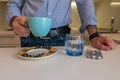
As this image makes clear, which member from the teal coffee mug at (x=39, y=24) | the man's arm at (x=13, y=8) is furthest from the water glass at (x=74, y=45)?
the man's arm at (x=13, y=8)

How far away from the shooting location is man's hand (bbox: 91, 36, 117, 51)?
2.71 feet

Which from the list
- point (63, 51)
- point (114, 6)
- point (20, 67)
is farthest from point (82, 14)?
point (114, 6)

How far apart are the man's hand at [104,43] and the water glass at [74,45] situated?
12cm

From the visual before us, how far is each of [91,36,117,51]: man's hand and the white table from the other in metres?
0.09

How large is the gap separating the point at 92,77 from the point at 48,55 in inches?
9.3

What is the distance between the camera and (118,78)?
0.51 metres

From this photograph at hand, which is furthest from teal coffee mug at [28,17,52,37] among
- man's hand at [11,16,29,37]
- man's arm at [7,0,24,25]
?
man's arm at [7,0,24,25]

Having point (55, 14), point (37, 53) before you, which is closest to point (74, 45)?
point (37, 53)

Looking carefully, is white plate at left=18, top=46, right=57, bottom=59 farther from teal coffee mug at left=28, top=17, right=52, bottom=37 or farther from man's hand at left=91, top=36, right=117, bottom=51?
man's hand at left=91, top=36, right=117, bottom=51

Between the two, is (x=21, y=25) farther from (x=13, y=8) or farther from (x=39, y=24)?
(x=13, y=8)

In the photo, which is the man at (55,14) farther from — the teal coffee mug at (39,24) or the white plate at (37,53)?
the teal coffee mug at (39,24)

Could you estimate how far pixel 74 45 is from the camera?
0.75 meters

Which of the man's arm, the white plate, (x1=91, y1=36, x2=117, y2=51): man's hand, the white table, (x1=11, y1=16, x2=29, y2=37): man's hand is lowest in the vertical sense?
the white table

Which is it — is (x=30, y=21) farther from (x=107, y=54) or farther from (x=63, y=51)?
(x=107, y=54)
